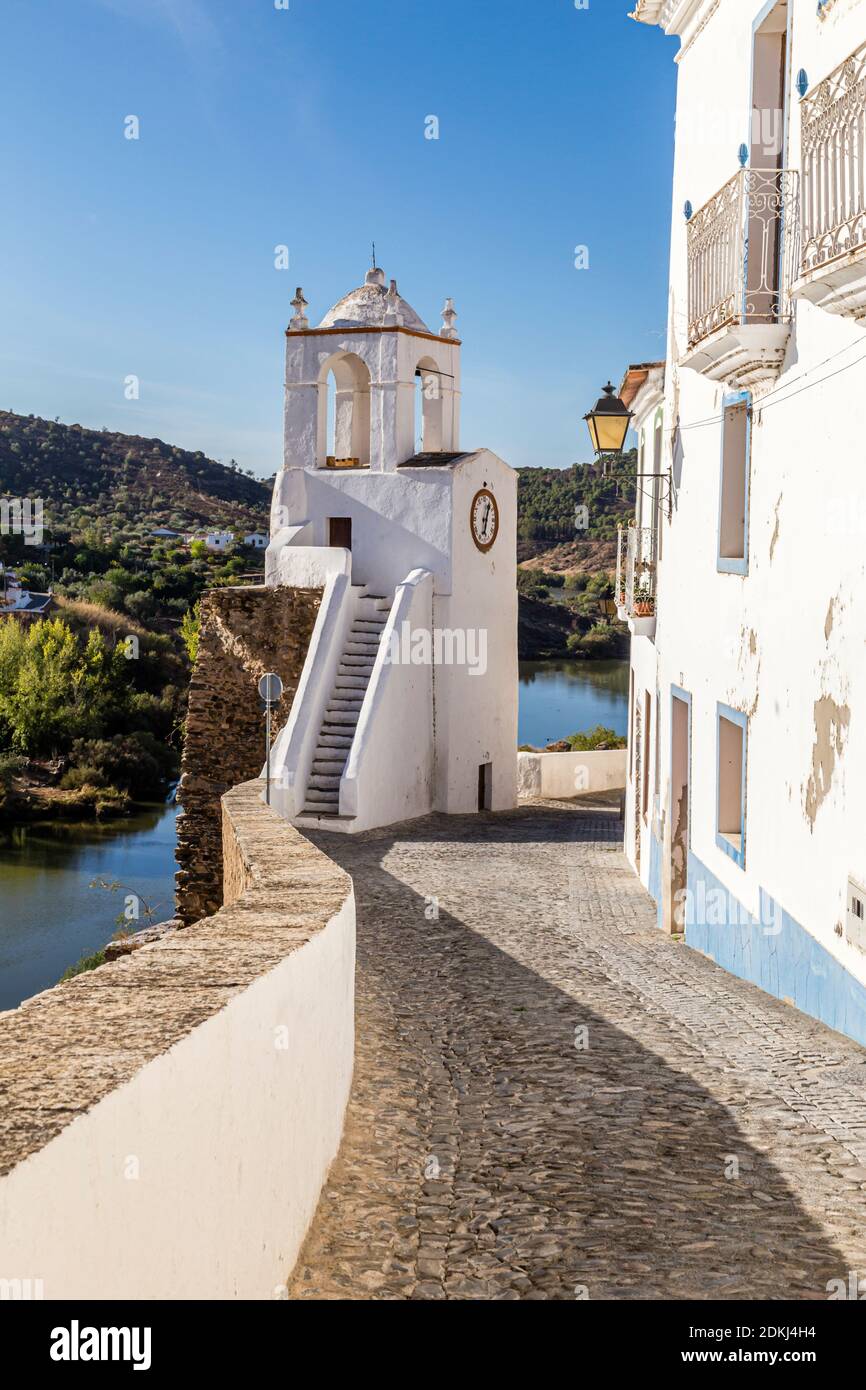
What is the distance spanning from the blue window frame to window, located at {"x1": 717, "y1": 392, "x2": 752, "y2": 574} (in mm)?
1105

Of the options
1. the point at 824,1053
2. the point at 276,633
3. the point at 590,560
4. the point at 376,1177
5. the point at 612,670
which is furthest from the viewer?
the point at 590,560

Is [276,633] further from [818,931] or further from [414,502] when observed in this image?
[818,931]

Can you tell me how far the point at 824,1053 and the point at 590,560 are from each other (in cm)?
4998

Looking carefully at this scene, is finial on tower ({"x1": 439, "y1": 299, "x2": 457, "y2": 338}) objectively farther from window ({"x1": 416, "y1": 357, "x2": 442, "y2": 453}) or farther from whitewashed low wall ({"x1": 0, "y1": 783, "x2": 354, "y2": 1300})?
whitewashed low wall ({"x1": 0, "y1": 783, "x2": 354, "y2": 1300})

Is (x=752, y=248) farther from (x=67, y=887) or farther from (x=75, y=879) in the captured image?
(x=75, y=879)

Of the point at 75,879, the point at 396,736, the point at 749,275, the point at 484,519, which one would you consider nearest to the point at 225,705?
the point at 396,736

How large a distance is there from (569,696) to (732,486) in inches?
1558

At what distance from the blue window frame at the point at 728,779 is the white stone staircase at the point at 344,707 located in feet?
20.5

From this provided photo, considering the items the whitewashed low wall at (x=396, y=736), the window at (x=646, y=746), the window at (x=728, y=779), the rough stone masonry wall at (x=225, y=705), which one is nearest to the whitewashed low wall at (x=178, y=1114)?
the window at (x=728, y=779)

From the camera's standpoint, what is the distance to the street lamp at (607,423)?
11.8 metres

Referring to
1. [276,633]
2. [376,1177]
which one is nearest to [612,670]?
[276,633]

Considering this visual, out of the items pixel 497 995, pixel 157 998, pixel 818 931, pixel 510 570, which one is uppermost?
pixel 510 570

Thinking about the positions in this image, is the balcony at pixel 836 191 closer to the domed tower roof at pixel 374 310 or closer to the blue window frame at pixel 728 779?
the blue window frame at pixel 728 779
